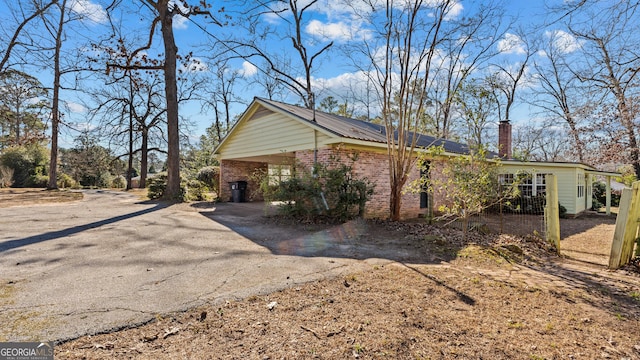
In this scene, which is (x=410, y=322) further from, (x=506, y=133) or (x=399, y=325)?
(x=506, y=133)

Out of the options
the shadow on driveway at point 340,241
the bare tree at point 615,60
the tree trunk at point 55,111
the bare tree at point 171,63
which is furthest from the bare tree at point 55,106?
the bare tree at point 615,60

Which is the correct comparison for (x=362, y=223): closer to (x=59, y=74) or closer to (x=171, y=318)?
(x=171, y=318)

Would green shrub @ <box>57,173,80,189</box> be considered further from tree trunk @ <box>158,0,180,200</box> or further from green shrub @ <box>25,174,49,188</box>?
tree trunk @ <box>158,0,180,200</box>

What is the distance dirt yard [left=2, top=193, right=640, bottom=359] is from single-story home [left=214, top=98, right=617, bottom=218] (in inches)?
138

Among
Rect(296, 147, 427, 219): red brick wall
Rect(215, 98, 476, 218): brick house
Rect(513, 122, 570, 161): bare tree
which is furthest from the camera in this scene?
Rect(513, 122, 570, 161): bare tree

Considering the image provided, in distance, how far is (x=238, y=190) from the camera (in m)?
14.5

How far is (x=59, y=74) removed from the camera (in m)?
18.4

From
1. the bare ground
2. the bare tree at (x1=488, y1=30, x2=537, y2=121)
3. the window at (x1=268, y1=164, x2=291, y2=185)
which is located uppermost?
the bare tree at (x1=488, y1=30, x2=537, y2=121)

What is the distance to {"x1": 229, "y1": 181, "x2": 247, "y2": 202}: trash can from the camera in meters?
14.4

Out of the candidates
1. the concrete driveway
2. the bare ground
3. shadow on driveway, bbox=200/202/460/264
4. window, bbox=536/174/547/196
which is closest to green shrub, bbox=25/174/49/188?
the bare ground

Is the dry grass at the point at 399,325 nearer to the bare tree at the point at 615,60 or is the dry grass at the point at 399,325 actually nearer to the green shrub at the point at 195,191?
Answer: the bare tree at the point at 615,60

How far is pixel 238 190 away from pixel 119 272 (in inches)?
415

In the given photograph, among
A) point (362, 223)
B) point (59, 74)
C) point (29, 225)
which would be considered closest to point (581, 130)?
point (362, 223)

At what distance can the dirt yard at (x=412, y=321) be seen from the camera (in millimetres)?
2318
